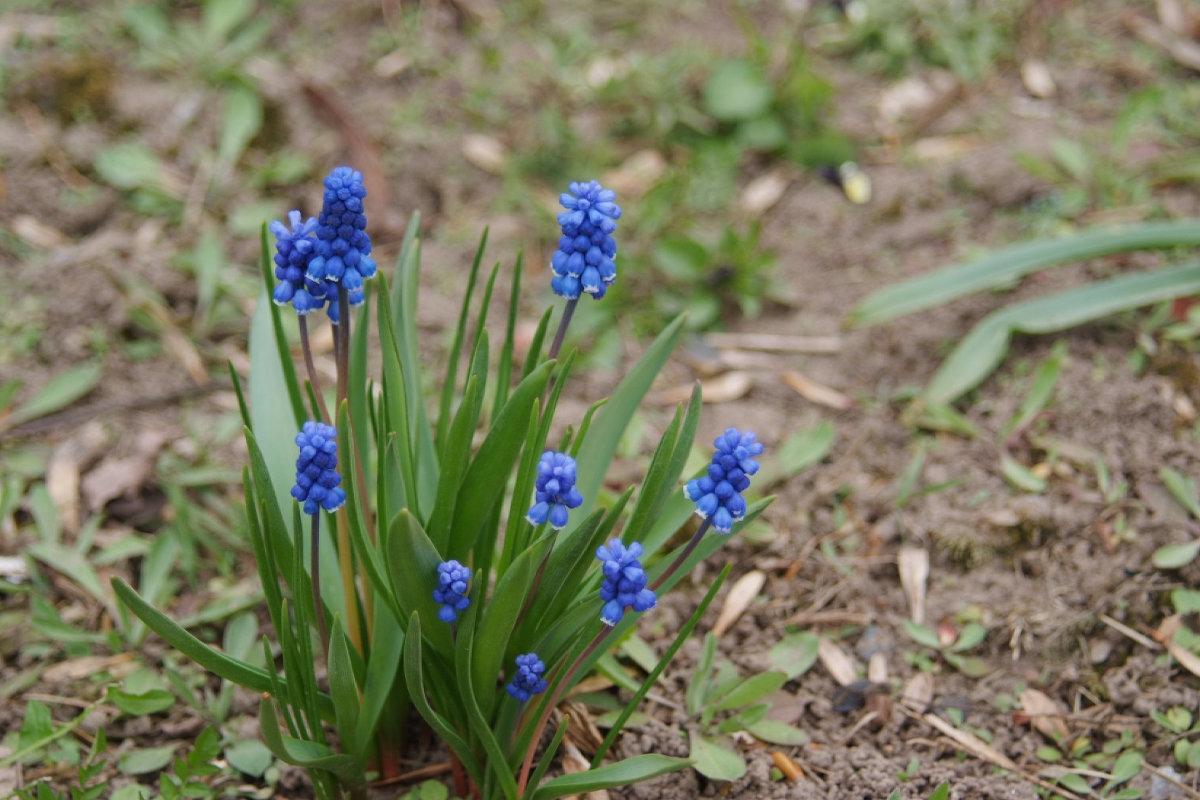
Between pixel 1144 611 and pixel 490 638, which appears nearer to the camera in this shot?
pixel 490 638

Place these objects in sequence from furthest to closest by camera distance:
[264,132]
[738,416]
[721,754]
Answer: [264,132] → [738,416] → [721,754]

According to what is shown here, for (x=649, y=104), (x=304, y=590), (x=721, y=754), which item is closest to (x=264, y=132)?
(x=649, y=104)

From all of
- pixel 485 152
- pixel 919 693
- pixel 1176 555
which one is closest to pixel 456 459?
pixel 919 693

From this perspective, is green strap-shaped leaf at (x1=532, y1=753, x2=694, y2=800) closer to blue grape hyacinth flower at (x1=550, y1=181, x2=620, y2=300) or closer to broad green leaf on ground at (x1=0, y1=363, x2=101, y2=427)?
blue grape hyacinth flower at (x1=550, y1=181, x2=620, y2=300)

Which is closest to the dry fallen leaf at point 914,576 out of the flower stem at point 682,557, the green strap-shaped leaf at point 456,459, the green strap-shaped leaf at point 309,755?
the flower stem at point 682,557

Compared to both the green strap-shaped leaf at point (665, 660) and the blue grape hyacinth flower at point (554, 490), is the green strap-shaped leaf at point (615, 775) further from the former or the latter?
the blue grape hyacinth flower at point (554, 490)

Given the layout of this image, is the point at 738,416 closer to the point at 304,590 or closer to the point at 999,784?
the point at 999,784
